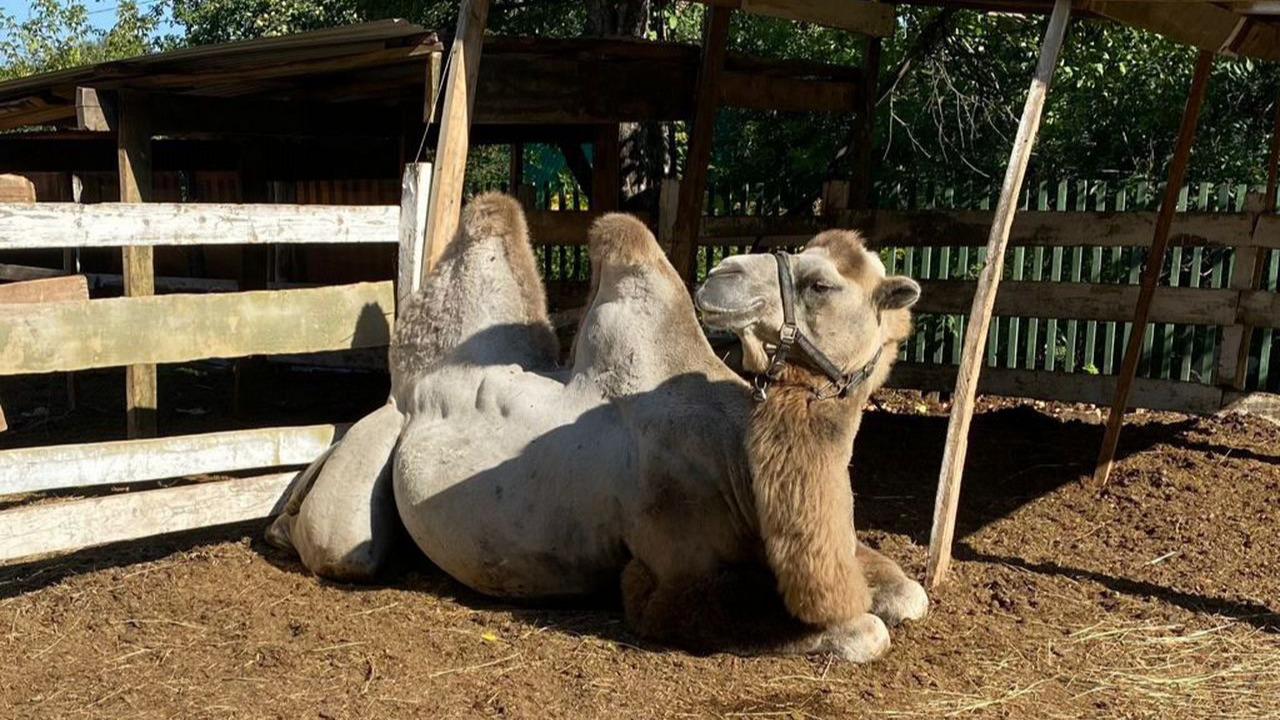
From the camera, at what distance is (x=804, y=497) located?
4.68m

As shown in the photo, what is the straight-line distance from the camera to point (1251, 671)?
501 centimetres

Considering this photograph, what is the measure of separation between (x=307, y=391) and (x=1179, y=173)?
7273 millimetres

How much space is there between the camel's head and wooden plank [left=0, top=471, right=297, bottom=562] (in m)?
2.61

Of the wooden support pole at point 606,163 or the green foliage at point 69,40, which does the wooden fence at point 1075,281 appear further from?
the green foliage at point 69,40

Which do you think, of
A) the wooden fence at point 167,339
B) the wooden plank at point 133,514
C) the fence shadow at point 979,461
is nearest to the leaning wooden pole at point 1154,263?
the fence shadow at point 979,461

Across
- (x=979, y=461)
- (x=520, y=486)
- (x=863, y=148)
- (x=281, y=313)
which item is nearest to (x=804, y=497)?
(x=520, y=486)

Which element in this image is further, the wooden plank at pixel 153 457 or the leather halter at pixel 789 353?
the wooden plank at pixel 153 457

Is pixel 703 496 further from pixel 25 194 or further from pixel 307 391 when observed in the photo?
pixel 307 391

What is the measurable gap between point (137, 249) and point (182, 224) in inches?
106

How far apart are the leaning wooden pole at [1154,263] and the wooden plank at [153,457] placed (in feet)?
14.4

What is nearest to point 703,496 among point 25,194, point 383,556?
point 383,556

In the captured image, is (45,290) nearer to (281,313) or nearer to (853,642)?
(281,313)

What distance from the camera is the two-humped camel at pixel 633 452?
15.6ft

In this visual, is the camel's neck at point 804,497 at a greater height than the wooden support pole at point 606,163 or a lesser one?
lesser
